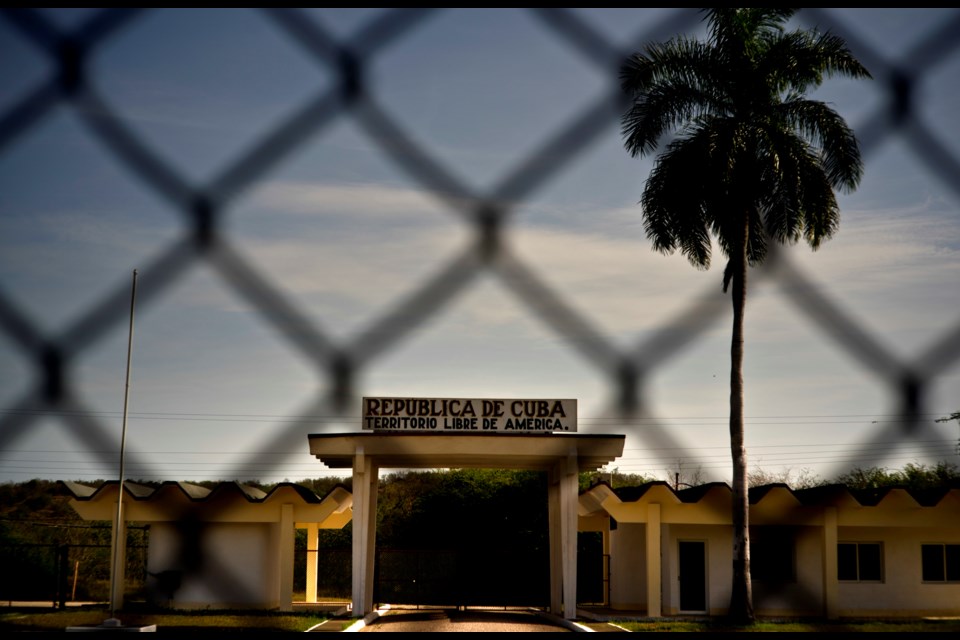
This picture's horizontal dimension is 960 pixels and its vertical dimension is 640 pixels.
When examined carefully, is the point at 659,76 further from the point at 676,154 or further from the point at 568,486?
the point at 568,486

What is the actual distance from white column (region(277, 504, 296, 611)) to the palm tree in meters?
10.5

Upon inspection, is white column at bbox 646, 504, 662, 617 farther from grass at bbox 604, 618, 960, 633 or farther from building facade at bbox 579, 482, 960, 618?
grass at bbox 604, 618, 960, 633

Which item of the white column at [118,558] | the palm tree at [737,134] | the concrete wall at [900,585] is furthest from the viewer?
the concrete wall at [900,585]

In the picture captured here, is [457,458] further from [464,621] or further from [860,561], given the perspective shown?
[860,561]

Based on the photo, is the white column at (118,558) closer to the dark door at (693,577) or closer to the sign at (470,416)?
the sign at (470,416)

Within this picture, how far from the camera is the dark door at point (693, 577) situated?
24.6 meters

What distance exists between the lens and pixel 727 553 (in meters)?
24.7

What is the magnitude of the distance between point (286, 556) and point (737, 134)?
46.2 feet

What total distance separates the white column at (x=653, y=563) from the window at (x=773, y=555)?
231 cm

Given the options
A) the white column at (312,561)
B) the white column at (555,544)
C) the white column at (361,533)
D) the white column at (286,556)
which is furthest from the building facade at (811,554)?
the white column at (312,561)

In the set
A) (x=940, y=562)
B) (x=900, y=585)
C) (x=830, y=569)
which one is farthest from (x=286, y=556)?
(x=940, y=562)

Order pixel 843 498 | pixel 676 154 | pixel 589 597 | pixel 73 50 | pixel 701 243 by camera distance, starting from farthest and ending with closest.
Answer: pixel 589 597 < pixel 843 498 < pixel 676 154 < pixel 701 243 < pixel 73 50

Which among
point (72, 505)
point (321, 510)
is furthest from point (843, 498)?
point (72, 505)

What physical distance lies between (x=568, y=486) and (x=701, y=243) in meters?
6.51
